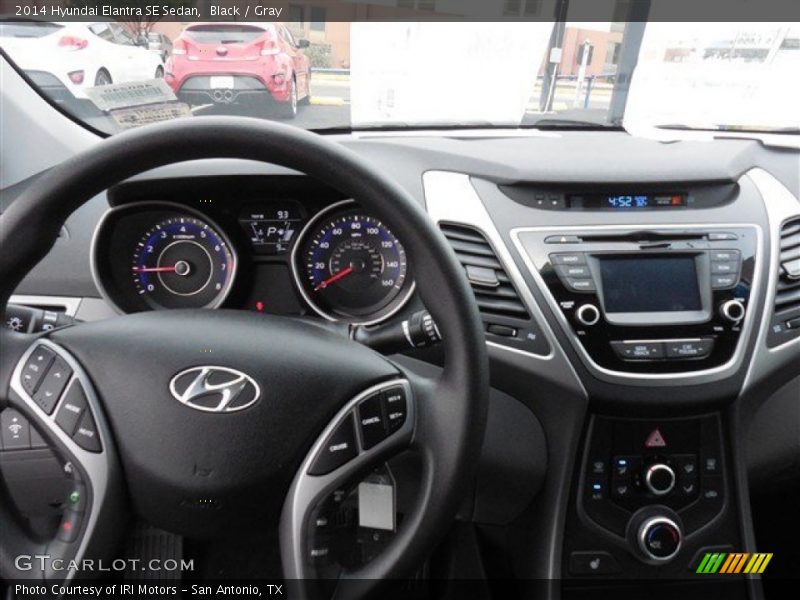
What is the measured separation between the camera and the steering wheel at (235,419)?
979 mm

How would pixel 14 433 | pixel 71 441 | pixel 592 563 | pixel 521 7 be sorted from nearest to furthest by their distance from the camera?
pixel 71 441 < pixel 14 433 < pixel 592 563 < pixel 521 7

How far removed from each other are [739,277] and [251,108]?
1.17m

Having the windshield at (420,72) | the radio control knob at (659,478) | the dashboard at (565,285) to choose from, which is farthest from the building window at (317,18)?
the radio control knob at (659,478)

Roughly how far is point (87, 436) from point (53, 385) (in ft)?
0.28

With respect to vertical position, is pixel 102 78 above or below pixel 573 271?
above

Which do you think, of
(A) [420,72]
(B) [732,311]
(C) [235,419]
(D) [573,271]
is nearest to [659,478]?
(B) [732,311]

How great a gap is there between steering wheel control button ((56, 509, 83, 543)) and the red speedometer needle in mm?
800

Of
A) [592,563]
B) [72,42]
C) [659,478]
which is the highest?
[72,42]

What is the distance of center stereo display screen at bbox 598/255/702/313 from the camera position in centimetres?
156

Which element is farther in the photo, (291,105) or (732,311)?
(291,105)

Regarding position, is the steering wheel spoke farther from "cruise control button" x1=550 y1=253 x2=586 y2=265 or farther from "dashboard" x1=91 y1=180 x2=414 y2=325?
"cruise control button" x1=550 y1=253 x2=586 y2=265

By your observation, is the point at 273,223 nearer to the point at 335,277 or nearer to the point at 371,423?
the point at 335,277

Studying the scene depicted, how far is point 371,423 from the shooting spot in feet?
3.37

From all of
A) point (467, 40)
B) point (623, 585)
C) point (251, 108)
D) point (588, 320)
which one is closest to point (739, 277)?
point (588, 320)
